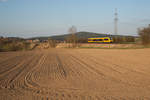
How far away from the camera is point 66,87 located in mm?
8797

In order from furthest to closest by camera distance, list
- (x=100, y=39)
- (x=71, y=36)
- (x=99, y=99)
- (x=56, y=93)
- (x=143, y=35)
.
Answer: (x=100, y=39), (x=71, y=36), (x=143, y=35), (x=56, y=93), (x=99, y=99)

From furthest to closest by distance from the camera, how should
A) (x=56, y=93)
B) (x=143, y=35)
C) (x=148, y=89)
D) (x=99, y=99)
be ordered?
(x=143, y=35)
(x=148, y=89)
(x=56, y=93)
(x=99, y=99)

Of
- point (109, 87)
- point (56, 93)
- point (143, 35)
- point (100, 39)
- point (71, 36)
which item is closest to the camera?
point (56, 93)

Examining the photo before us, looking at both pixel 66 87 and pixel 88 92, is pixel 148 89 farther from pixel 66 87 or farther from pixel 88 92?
pixel 66 87

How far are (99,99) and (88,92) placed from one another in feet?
3.52

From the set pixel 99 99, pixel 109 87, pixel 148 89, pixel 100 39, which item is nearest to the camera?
pixel 99 99

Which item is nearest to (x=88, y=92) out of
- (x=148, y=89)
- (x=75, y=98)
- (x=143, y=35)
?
(x=75, y=98)

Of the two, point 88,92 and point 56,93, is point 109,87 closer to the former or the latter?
point 88,92

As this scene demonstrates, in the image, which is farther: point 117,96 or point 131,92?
point 131,92

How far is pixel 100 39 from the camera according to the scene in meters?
75.3

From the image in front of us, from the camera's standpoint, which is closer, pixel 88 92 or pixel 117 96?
pixel 117 96

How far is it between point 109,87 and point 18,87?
4.75 metres

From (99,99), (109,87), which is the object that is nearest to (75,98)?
(99,99)

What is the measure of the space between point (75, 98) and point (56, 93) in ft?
3.72
